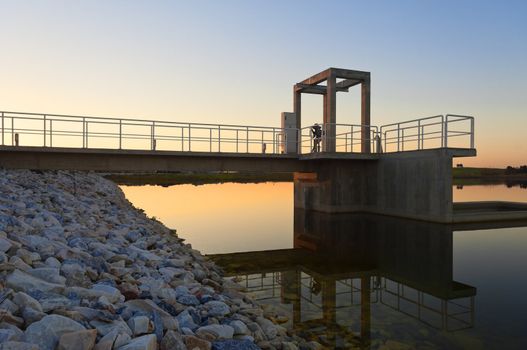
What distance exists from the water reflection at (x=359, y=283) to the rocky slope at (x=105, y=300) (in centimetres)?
102


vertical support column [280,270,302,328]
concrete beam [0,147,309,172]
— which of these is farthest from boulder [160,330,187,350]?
concrete beam [0,147,309,172]

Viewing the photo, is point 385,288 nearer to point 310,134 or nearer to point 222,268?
point 222,268

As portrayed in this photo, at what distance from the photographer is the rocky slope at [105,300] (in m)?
3.38

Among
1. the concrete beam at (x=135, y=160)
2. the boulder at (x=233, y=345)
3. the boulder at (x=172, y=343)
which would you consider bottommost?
the boulder at (x=233, y=345)

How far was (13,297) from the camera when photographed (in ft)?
12.2

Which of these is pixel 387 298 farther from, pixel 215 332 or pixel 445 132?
pixel 445 132

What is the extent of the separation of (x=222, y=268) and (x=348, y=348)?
5165 mm

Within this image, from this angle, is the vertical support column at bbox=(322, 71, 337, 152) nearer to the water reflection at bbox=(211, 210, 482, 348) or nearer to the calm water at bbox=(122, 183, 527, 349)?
the calm water at bbox=(122, 183, 527, 349)

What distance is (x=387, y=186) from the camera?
1920 cm

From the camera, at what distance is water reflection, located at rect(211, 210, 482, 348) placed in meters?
6.33

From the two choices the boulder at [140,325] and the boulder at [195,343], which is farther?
the boulder at [195,343]

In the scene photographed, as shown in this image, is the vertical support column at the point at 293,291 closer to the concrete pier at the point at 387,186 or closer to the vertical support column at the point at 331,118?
the concrete pier at the point at 387,186

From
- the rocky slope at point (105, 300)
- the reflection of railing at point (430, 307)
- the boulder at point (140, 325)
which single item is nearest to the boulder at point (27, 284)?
the rocky slope at point (105, 300)

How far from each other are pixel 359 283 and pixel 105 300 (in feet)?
19.7
